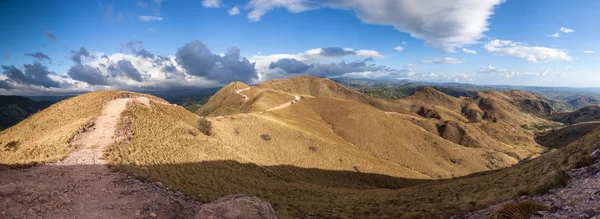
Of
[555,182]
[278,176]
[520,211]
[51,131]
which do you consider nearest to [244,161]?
[278,176]

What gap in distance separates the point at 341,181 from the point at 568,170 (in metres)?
35.1

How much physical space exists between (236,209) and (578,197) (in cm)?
1613

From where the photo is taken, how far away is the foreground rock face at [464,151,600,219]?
32.3 ft

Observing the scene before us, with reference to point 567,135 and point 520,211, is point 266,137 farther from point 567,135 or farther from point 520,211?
point 567,135

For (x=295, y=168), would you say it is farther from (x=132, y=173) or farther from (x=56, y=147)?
(x=56, y=147)

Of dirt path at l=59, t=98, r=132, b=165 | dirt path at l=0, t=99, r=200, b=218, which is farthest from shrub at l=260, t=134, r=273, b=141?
dirt path at l=0, t=99, r=200, b=218

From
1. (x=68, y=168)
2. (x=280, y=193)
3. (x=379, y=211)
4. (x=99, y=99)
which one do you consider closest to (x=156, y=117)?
(x=99, y=99)

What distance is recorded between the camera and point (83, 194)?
1791 centimetres

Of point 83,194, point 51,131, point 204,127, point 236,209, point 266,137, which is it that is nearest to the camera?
point 236,209

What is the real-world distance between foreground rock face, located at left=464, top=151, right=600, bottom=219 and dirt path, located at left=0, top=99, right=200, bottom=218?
67.7ft

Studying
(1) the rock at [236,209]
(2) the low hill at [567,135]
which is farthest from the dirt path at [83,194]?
(2) the low hill at [567,135]

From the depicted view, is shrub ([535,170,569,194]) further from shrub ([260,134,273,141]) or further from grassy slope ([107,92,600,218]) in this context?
shrub ([260,134,273,141])

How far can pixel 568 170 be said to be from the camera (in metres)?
16.2

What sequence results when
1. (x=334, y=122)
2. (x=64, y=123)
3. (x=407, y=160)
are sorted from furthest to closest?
(x=334, y=122) → (x=407, y=160) → (x=64, y=123)
